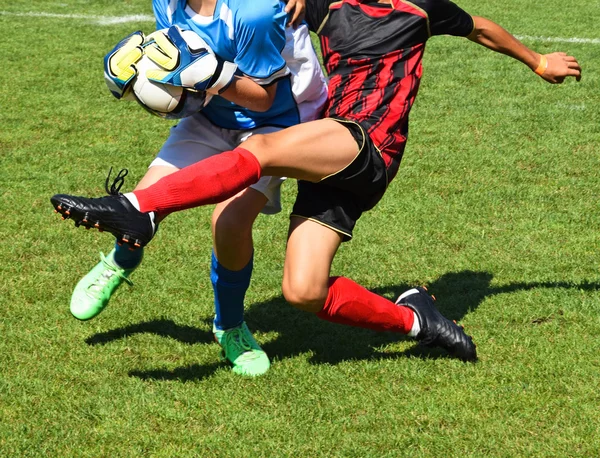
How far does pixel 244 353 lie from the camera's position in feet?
13.1

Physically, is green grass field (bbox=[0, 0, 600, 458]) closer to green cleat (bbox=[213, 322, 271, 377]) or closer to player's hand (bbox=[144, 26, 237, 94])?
green cleat (bbox=[213, 322, 271, 377])

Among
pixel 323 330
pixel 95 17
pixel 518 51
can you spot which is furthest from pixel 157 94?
pixel 95 17

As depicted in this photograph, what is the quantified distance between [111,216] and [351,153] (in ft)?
3.24

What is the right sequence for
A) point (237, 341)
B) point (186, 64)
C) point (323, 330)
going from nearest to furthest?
point (186, 64) → point (237, 341) → point (323, 330)

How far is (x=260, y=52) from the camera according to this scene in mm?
3596

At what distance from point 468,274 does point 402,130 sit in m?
1.28

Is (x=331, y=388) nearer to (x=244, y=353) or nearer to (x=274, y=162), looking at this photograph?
(x=244, y=353)

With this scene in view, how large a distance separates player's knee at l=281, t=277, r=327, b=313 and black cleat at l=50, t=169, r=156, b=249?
67 cm

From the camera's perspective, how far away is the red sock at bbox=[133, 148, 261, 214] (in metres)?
3.41

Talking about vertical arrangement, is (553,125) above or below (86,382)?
below

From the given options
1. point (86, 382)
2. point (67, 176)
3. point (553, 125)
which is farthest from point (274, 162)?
point (553, 125)

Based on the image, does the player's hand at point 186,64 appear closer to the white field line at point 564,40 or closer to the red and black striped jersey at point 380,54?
the red and black striped jersey at point 380,54

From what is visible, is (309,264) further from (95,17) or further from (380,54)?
(95,17)

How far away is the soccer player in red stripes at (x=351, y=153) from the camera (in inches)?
140
